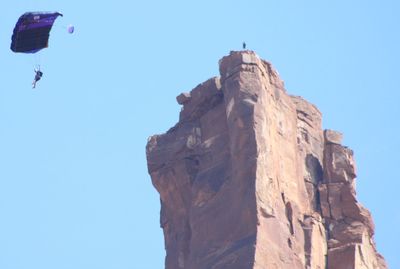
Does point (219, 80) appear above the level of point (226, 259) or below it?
above

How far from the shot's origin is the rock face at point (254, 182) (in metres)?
138

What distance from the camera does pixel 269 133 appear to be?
142 m

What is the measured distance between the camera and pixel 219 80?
478ft

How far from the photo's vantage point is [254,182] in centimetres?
13812

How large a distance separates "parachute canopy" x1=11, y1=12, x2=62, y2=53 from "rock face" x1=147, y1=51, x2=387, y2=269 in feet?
28.0

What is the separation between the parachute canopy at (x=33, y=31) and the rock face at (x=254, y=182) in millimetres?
8530

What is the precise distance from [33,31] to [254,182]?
597 inches

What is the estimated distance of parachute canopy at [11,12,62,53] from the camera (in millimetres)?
143000

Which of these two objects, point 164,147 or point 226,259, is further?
point 164,147

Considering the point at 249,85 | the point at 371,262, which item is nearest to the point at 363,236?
the point at 371,262

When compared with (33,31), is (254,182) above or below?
below

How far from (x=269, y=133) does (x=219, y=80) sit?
544 centimetres

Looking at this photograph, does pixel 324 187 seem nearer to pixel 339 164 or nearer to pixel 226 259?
pixel 339 164

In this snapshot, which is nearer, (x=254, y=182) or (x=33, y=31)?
(x=254, y=182)
